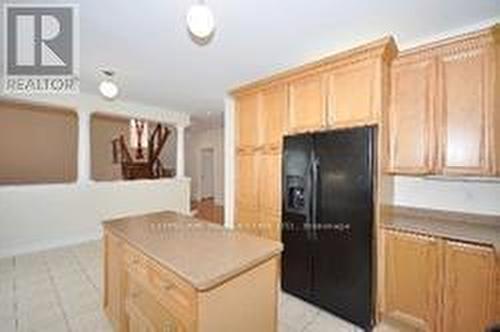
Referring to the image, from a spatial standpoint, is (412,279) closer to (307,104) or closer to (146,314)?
(307,104)

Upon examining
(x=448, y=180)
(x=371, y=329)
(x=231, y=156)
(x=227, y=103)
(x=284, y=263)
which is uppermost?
(x=227, y=103)

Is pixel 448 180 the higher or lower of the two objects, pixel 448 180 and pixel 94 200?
the higher

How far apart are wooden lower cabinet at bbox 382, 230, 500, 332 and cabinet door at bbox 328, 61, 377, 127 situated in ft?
3.19

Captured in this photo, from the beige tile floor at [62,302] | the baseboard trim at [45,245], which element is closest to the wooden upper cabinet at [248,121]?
the beige tile floor at [62,302]

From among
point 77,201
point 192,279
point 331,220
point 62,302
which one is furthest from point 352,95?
point 77,201

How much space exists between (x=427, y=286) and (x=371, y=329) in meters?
0.56

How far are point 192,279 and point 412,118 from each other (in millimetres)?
2196

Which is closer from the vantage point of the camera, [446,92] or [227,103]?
[446,92]

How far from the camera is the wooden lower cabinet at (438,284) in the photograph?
187 cm

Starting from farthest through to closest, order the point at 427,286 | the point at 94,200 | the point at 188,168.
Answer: the point at 188,168
the point at 94,200
the point at 427,286

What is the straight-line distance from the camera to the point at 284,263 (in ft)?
9.73

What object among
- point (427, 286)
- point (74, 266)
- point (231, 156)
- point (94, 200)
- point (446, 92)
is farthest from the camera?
point (94, 200)

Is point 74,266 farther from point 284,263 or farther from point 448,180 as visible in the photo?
point 448,180

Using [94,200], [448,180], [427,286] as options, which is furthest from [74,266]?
[448,180]
